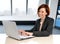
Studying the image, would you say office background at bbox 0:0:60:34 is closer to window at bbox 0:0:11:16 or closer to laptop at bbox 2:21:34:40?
window at bbox 0:0:11:16

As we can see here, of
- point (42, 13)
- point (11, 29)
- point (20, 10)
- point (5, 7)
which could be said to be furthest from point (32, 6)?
point (11, 29)

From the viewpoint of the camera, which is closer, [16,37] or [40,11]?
[16,37]

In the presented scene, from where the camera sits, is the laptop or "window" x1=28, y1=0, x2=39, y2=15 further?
"window" x1=28, y1=0, x2=39, y2=15

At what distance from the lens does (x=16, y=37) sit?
6.29 ft

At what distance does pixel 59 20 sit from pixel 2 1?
245 centimetres

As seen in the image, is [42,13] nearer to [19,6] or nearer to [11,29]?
[11,29]

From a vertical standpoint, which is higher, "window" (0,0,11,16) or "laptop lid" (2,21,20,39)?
"window" (0,0,11,16)

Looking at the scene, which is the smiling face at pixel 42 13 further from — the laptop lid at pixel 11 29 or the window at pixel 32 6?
the window at pixel 32 6

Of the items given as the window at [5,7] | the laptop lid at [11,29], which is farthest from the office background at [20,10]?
the laptop lid at [11,29]

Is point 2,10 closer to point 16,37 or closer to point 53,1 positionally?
point 53,1

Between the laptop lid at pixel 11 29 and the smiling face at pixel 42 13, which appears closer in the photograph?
the laptop lid at pixel 11 29

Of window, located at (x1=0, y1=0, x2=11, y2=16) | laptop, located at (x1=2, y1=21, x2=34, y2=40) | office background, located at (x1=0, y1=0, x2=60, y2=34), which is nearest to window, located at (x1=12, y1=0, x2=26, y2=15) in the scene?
office background, located at (x1=0, y1=0, x2=60, y2=34)

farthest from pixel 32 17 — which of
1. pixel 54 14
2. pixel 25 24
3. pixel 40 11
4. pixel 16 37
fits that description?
pixel 16 37

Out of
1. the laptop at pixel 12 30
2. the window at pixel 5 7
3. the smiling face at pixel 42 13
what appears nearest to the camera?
the laptop at pixel 12 30
